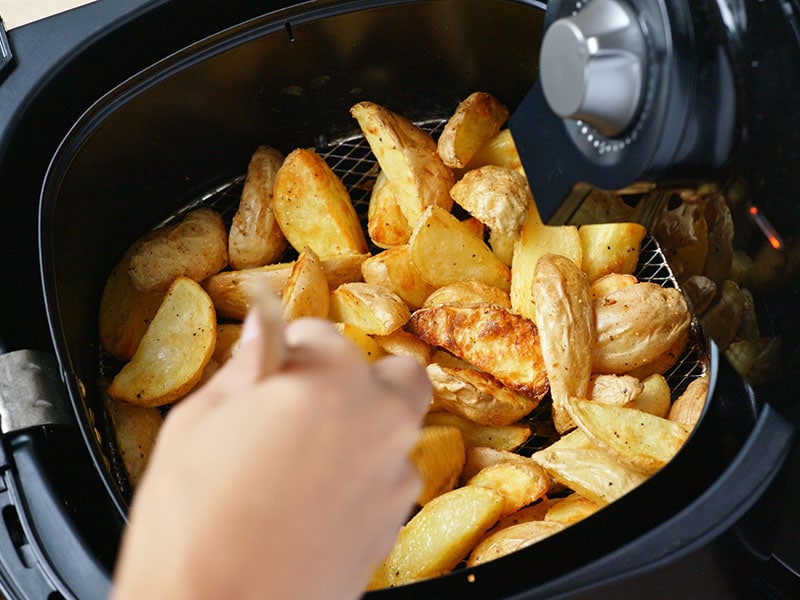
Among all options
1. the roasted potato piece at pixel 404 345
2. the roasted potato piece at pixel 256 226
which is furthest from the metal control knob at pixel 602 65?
the roasted potato piece at pixel 256 226

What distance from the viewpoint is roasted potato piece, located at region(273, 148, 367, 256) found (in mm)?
818

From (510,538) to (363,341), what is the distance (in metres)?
0.22

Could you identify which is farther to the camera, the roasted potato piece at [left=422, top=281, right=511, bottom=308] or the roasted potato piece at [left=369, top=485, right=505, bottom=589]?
the roasted potato piece at [left=422, top=281, right=511, bottom=308]

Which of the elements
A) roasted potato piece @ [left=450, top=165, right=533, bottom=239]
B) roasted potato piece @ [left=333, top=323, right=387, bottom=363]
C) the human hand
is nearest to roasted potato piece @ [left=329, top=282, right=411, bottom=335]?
roasted potato piece @ [left=333, top=323, right=387, bottom=363]

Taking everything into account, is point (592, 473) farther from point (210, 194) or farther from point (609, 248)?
point (210, 194)

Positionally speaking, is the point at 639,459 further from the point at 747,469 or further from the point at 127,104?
the point at 127,104

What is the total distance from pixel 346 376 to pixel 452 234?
0.47 meters

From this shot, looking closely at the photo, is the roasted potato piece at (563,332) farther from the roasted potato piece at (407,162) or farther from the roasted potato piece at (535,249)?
the roasted potato piece at (407,162)

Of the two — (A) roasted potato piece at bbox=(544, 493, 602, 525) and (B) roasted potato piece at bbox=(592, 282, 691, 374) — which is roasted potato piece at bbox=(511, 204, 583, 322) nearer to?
(B) roasted potato piece at bbox=(592, 282, 691, 374)

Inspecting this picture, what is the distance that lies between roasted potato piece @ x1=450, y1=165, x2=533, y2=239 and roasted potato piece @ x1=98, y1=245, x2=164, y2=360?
314mm

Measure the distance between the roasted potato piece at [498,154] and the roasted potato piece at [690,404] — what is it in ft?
0.87

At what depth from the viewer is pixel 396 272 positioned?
79cm

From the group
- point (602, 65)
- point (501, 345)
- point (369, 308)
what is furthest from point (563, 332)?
point (602, 65)

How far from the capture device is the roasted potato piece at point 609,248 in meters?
0.75
